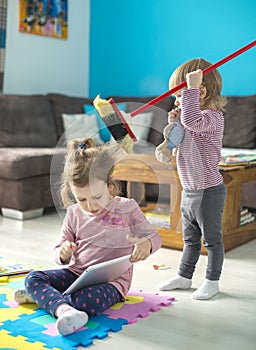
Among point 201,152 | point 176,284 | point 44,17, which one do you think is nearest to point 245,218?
point 176,284

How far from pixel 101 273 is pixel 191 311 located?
37 centimetres

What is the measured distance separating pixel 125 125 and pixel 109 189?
0.81 feet

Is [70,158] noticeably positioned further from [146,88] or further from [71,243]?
[146,88]

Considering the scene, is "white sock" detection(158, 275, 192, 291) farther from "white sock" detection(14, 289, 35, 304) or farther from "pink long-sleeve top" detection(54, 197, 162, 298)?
"white sock" detection(14, 289, 35, 304)

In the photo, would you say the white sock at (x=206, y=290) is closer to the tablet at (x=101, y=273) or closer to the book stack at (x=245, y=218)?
the tablet at (x=101, y=273)

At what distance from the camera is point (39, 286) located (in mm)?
2043

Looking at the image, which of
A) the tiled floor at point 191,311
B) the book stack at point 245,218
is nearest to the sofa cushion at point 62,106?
the tiled floor at point 191,311

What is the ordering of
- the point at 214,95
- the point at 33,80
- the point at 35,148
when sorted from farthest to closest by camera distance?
the point at 33,80, the point at 35,148, the point at 214,95

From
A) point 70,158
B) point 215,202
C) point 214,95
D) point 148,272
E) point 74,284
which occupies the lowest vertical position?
point 148,272

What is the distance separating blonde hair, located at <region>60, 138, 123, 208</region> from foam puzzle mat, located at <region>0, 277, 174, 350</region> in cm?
43

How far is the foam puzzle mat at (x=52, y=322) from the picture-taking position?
1781 millimetres

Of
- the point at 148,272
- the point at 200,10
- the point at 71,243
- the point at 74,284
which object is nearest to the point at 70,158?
the point at 71,243

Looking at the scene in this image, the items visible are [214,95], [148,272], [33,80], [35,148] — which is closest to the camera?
[214,95]

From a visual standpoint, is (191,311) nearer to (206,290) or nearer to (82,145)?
(206,290)
